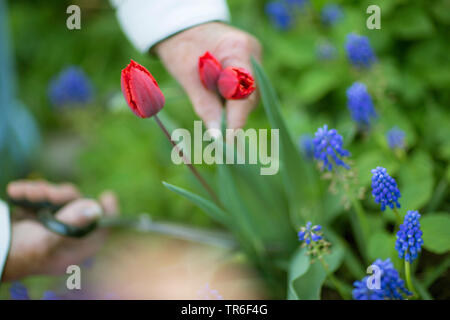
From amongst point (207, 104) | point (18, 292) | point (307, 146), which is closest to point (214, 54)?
point (207, 104)

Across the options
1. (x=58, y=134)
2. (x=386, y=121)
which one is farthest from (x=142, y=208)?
(x=58, y=134)

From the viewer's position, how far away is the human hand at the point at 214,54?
714mm

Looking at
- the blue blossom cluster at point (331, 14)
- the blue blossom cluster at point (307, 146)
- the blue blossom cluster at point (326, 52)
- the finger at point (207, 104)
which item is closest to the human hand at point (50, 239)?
the finger at point (207, 104)

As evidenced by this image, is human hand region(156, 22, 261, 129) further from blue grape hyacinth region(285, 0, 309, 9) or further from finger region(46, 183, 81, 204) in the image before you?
blue grape hyacinth region(285, 0, 309, 9)

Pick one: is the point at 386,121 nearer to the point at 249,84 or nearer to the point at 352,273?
the point at 352,273

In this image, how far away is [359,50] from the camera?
0.93 m

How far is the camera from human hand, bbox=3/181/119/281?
2.80 ft

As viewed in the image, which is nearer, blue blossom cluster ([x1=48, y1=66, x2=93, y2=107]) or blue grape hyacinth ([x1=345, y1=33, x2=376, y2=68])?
blue grape hyacinth ([x1=345, y1=33, x2=376, y2=68])

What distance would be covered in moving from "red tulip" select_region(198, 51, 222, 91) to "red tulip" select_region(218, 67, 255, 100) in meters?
0.02

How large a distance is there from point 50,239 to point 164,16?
1.61 ft

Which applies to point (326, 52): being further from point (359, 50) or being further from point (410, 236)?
point (410, 236)

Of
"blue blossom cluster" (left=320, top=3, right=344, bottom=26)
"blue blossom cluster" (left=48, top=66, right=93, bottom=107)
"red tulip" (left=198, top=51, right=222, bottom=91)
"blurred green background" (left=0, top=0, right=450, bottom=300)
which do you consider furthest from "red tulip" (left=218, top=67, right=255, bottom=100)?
"blue blossom cluster" (left=48, top=66, right=93, bottom=107)

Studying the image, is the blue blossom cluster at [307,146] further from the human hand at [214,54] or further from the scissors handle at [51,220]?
the scissors handle at [51,220]

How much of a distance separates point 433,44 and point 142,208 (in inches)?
35.0
